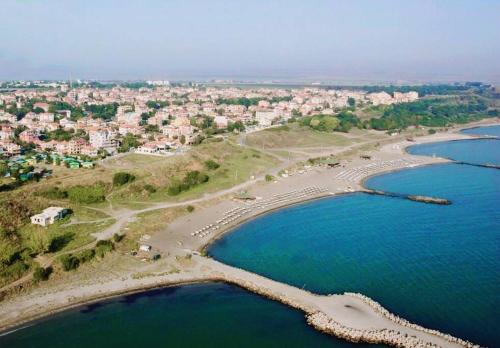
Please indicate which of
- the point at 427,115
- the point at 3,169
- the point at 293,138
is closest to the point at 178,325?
the point at 3,169

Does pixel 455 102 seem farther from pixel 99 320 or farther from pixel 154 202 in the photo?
pixel 99 320

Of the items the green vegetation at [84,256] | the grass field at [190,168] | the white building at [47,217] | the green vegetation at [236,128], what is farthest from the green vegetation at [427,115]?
the green vegetation at [84,256]

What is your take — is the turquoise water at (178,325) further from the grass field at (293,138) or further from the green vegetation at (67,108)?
the green vegetation at (67,108)

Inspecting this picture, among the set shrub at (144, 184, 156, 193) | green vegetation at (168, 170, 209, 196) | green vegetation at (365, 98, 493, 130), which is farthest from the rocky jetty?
green vegetation at (365, 98, 493, 130)

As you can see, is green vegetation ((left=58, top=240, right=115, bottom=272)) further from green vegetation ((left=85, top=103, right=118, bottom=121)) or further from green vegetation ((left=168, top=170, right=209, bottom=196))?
green vegetation ((left=85, top=103, right=118, bottom=121))

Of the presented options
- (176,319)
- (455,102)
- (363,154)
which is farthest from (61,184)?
(455,102)

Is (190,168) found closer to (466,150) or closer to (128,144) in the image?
(128,144)

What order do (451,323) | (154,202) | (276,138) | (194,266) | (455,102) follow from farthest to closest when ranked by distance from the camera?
(455,102)
(276,138)
(154,202)
(194,266)
(451,323)
